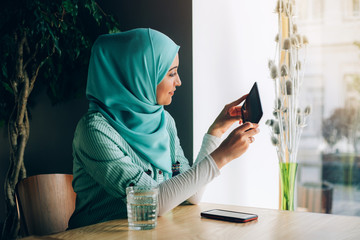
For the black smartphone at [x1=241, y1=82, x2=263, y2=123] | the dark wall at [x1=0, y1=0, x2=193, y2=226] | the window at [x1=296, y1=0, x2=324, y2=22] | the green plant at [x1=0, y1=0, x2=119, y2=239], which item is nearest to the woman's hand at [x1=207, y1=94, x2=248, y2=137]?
the black smartphone at [x1=241, y1=82, x2=263, y2=123]

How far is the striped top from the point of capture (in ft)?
4.28

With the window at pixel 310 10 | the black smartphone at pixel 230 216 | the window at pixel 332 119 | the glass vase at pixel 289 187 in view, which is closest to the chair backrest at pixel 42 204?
the black smartphone at pixel 230 216

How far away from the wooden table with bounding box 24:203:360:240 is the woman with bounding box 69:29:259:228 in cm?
16

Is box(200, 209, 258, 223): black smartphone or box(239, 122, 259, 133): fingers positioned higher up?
box(239, 122, 259, 133): fingers

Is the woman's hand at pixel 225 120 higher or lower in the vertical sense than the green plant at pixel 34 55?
lower

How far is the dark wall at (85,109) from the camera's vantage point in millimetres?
2035

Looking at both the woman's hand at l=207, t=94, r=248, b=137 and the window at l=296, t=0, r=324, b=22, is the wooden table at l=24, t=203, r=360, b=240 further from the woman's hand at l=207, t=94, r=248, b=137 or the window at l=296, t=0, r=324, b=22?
the window at l=296, t=0, r=324, b=22

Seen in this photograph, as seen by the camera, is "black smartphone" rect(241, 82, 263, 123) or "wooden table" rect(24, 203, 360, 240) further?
"black smartphone" rect(241, 82, 263, 123)

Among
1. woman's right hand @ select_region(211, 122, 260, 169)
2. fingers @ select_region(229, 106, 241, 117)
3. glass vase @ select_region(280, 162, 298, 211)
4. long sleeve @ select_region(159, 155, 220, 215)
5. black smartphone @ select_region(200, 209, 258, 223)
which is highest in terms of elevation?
fingers @ select_region(229, 106, 241, 117)

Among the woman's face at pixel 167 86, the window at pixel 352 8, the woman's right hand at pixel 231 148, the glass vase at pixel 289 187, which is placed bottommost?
the glass vase at pixel 289 187

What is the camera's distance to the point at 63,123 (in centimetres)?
255

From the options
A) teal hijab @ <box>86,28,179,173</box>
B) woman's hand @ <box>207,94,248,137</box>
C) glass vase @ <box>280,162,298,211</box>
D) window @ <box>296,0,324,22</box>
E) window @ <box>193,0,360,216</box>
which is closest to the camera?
teal hijab @ <box>86,28,179,173</box>

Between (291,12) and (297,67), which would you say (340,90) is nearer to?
(297,67)

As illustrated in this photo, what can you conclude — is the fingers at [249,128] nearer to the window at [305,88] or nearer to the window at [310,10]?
the window at [305,88]
